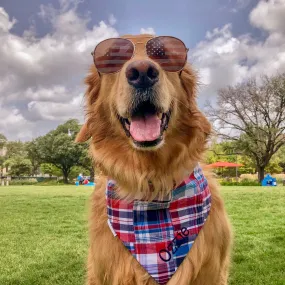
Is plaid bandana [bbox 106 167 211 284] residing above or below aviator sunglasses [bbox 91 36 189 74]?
below

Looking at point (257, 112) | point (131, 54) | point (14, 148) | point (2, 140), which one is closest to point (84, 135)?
point (131, 54)

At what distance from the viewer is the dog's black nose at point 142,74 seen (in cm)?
258

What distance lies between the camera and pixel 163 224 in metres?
3.00

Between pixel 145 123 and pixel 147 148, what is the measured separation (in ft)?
0.66

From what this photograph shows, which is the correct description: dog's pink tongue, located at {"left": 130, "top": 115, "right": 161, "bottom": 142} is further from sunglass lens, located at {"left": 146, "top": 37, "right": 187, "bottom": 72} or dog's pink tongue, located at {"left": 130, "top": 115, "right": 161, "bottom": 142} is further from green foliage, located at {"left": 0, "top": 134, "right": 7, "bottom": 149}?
green foliage, located at {"left": 0, "top": 134, "right": 7, "bottom": 149}

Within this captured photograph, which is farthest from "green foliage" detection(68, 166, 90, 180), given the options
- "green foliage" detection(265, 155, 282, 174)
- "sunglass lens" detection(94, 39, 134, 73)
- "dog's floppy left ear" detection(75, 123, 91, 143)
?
"sunglass lens" detection(94, 39, 134, 73)

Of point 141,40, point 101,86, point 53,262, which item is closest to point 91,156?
point 101,86

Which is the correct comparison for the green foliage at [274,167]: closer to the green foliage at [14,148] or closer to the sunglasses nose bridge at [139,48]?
the green foliage at [14,148]

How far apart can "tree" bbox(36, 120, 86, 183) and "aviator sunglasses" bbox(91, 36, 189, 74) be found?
2087 inches

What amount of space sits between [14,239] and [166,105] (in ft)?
18.2

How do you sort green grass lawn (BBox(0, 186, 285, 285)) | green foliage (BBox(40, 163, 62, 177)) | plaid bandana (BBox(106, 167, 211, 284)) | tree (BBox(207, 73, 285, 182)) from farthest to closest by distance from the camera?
green foliage (BBox(40, 163, 62, 177)) → tree (BBox(207, 73, 285, 182)) → green grass lawn (BBox(0, 186, 285, 285)) → plaid bandana (BBox(106, 167, 211, 284))

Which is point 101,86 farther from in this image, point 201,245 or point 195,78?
point 201,245

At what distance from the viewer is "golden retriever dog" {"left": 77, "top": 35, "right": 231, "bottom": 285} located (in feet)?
9.09

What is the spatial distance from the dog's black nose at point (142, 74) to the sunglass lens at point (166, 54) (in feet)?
1.04
